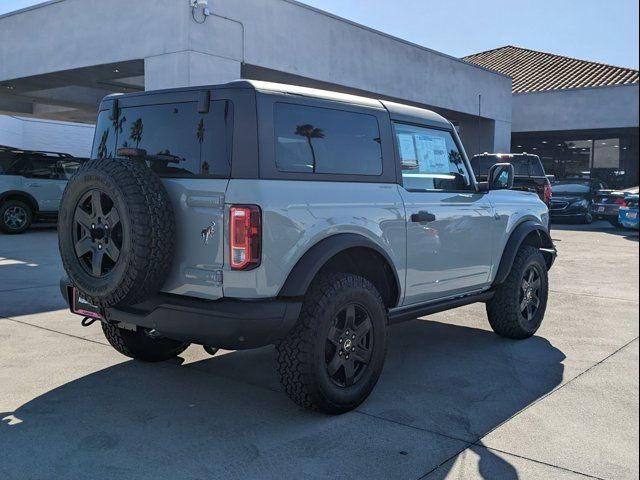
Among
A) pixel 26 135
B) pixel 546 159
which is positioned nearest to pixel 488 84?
pixel 546 159

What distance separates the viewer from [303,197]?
11.7 ft

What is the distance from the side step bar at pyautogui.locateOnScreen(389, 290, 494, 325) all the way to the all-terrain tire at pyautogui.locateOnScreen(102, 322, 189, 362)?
1692 mm

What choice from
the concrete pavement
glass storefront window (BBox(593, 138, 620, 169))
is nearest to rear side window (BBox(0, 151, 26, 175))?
the concrete pavement

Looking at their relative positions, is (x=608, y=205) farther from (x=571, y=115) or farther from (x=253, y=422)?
(x=253, y=422)

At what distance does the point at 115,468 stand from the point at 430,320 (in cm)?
401

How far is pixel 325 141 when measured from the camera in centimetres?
394

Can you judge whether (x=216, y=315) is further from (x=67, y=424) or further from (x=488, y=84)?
(x=488, y=84)

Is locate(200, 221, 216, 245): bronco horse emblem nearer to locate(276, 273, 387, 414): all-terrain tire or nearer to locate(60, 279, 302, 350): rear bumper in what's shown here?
locate(60, 279, 302, 350): rear bumper

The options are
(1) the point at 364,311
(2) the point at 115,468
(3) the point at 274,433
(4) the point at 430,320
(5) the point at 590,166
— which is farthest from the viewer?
(5) the point at 590,166

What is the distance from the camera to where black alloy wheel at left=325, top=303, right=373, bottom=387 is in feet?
12.5

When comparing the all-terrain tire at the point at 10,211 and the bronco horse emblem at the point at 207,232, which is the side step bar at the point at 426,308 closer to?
the bronco horse emblem at the point at 207,232

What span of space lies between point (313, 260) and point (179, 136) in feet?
3.59

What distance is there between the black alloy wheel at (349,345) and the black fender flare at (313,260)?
37 cm

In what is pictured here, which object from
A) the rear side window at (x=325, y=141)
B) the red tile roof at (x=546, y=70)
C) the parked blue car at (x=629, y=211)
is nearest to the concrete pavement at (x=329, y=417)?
the rear side window at (x=325, y=141)
